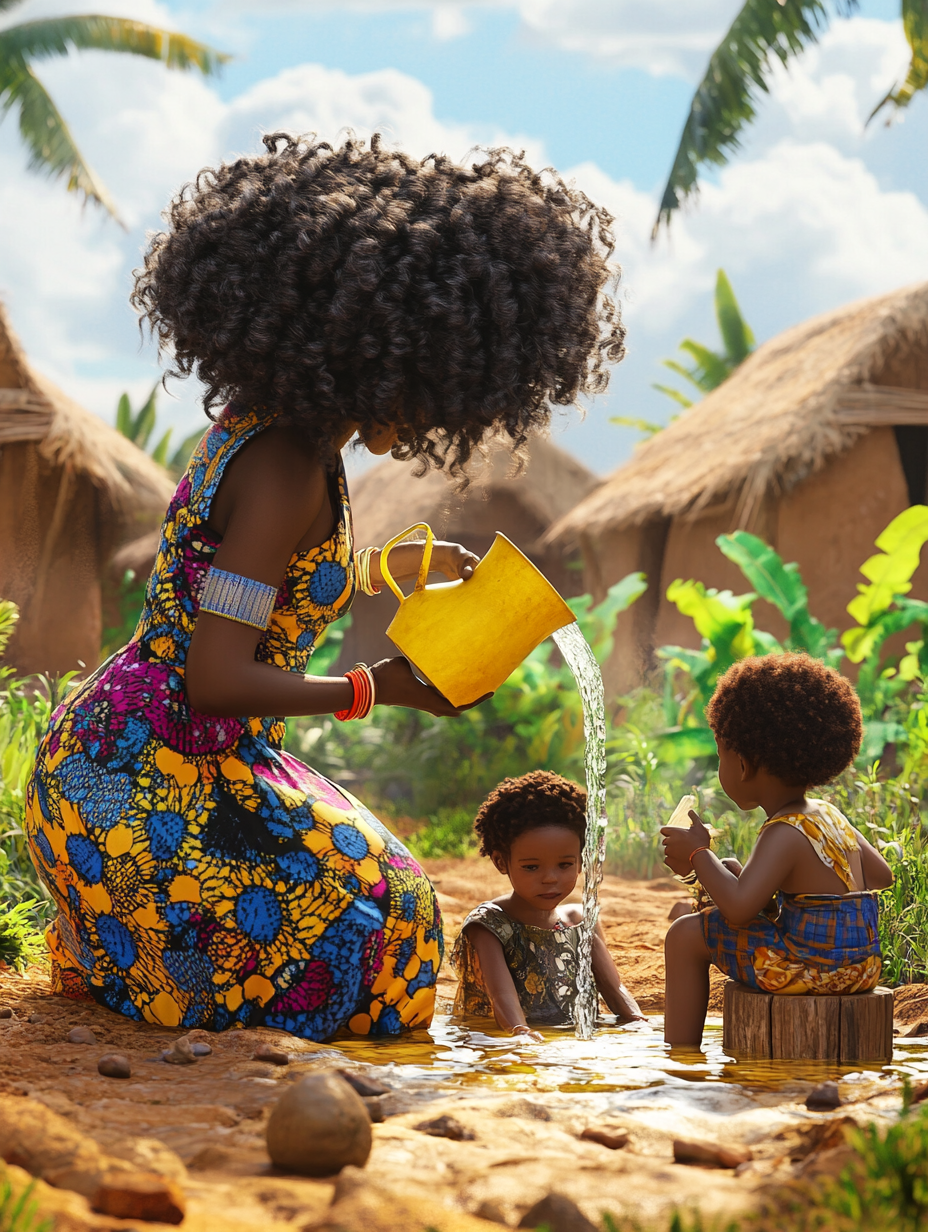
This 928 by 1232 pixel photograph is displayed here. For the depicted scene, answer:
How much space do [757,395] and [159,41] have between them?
30.4ft

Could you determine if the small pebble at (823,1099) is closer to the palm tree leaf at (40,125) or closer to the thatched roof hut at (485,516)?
the thatched roof hut at (485,516)

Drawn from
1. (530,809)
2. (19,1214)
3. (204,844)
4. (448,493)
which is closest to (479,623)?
(204,844)

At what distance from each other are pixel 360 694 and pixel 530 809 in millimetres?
985

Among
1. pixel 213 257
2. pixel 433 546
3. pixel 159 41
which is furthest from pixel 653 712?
pixel 159 41

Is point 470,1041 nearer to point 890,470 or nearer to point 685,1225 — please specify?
point 685,1225

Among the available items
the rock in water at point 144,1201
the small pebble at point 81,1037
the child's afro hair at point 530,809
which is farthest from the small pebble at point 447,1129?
the child's afro hair at point 530,809

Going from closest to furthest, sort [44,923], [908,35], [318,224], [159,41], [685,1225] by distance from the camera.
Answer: [685,1225] < [318,224] < [44,923] < [908,35] < [159,41]

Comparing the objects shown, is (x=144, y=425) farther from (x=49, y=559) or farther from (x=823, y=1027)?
(x=823, y=1027)

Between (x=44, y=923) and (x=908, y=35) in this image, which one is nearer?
(x=44, y=923)

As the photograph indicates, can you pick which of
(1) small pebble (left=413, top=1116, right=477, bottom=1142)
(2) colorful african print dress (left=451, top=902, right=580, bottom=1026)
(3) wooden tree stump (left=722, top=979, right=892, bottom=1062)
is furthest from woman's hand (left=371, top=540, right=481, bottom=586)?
(1) small pebble (left=413, top=1116, right=477, bottom=1142)

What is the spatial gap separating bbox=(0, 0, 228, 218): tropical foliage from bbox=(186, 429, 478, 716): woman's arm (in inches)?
520

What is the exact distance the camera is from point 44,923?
3922 millimetres

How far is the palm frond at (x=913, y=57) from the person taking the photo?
9.12 m

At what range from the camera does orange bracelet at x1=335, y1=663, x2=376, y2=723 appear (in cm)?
242
